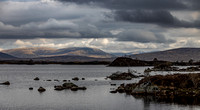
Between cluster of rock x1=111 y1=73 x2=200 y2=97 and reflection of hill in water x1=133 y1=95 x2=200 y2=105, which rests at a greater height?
cluster of rock x1=111 y1=73 x2=200 y2=97

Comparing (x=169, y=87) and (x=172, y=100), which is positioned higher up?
(x=169, y=87)

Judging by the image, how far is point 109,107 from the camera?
6169 centimetres

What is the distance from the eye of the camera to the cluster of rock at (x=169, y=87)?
248 feet

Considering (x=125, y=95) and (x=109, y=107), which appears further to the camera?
(x=125, y=95)

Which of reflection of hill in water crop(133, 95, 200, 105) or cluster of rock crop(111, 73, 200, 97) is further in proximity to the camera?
cluster of rock crop(111, 73, 200, 97)

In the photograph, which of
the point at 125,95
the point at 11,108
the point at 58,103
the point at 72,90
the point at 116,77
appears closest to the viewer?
the point at 11,108

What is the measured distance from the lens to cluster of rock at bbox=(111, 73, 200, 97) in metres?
75.6

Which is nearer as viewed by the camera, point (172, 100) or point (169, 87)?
point (172, 100)

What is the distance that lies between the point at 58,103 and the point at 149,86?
2598 cm

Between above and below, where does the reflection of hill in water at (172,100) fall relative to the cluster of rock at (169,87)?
below

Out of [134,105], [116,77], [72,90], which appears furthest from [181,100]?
[116,77]

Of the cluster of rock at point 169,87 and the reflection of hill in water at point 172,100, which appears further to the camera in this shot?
the cluster of rock at point 169,87

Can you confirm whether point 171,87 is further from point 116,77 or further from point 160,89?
point 116,77

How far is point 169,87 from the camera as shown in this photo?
80688 mm
